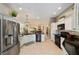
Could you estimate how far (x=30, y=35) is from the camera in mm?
2531

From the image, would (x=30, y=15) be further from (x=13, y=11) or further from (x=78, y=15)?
(x=78, y=15)

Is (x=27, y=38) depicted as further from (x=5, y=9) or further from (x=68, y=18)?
(x=68, y=18)

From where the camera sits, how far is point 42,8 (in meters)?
2.38

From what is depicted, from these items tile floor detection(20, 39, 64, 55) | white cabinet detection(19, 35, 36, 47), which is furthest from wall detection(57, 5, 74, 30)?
white cabinet detection(19, 35, 36, 47)

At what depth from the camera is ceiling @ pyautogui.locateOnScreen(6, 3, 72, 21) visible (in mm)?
2338

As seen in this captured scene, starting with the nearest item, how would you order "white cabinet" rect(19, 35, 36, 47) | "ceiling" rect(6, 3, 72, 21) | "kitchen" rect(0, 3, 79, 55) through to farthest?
"kitchen" rect(0, 3, 79, 55) < "ceiling" rect(6, 3, 72, 21) < "white cabinet" rect(19, 35, 36, 47)

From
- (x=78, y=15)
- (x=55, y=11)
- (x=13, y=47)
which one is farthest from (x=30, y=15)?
(x=78, y=15)

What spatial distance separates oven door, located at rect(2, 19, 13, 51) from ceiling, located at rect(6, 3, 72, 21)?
0.39m

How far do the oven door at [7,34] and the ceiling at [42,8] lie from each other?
39cm

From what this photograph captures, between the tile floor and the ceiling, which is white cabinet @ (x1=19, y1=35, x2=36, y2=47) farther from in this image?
the ceiling

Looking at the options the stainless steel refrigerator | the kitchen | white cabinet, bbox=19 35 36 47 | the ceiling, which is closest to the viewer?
the stainless steel refrigerator

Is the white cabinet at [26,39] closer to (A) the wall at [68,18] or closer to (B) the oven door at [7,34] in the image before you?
(B) the oven door at [7,34]

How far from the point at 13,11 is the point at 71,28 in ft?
4.02

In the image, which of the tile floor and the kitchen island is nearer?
the tile floor
